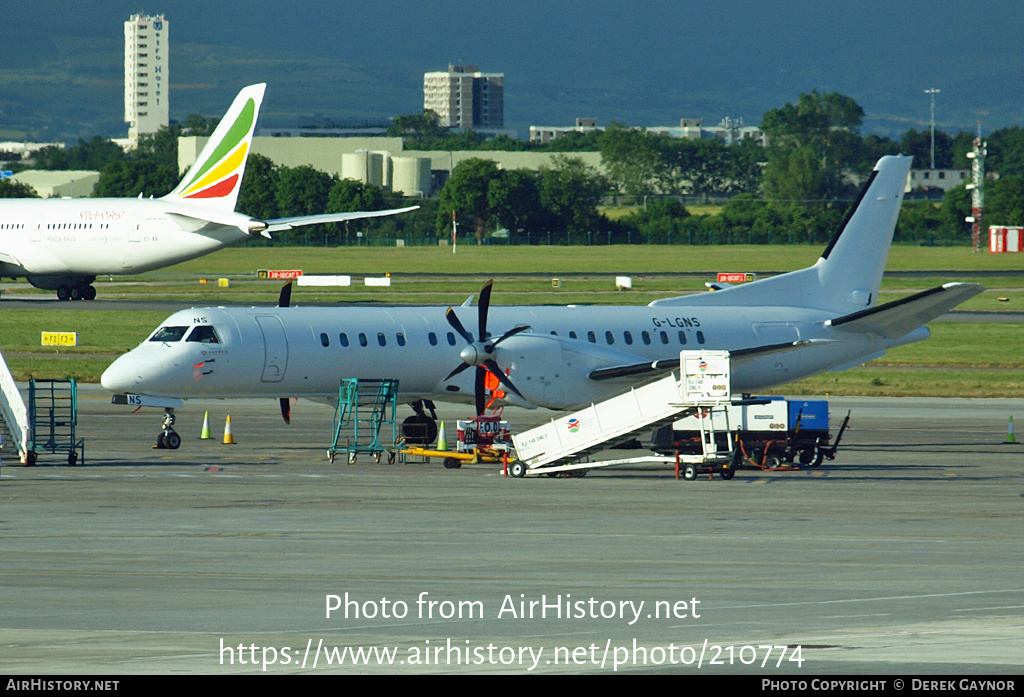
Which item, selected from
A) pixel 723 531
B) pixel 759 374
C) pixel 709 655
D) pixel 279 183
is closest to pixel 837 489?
pixel 723 531

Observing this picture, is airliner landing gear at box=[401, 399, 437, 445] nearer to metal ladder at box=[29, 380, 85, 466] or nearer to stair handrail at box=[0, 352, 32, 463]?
metal ladder at box=[29, 380, 85, 466]

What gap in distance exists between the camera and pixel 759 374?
39.5 meters

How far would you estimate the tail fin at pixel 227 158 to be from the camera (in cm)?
7244

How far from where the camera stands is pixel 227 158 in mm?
72812

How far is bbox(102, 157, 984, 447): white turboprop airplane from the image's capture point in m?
33.5

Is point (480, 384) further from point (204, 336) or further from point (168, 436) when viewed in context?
point (168, 436)

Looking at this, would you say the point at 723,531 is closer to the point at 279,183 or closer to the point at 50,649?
the point at 50,649

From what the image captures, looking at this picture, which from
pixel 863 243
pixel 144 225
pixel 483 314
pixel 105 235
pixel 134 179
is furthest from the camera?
pixel 134 179

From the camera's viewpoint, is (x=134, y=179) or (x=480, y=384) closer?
(x=480, y=384)

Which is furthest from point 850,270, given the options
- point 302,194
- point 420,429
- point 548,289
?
point 302,194

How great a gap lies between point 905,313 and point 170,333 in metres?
19.3

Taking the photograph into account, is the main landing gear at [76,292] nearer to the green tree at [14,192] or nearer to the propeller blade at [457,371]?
the propeller blade at [457,371]

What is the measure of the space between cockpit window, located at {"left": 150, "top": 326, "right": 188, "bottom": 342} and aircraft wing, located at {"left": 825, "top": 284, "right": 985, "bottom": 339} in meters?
17.8

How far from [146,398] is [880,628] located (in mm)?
22374
